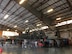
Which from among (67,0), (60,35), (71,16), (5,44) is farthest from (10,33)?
(67,0)

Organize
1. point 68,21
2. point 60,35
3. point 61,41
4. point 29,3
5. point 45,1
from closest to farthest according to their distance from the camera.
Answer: point 45,1 → point 29,3 → point 68,21 → point 61,41 → point 60,35

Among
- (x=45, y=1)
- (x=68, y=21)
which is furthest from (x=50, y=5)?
(x=68, y=21)

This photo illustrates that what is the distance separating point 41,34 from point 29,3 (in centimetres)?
475

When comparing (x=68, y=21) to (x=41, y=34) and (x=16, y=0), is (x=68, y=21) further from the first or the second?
(x=16, y=0)

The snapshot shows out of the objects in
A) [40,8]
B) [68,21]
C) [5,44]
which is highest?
[40,8]

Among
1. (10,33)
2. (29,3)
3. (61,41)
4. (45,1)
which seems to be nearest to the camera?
(45,1)

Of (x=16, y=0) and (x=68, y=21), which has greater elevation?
(x=16, y=0)

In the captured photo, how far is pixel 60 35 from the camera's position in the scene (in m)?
25.4

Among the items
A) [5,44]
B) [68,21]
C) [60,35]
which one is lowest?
[5,44]

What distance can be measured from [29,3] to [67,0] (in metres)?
5.65

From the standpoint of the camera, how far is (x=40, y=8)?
17797 millimetres

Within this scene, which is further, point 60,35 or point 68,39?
point 60,35

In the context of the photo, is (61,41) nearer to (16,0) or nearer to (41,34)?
(41,34)

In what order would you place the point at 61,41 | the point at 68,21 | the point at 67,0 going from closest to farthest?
the point at 67,0
the point at 68,21
the point at 61,41
